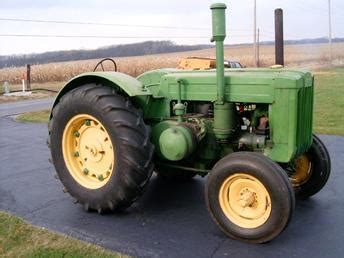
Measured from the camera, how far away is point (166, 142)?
4258 mm

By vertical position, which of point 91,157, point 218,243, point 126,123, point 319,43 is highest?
point 319,43

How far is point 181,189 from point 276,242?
1.69m

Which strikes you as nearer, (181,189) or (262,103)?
(262,103)

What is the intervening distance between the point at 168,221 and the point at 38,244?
1167 millimetres

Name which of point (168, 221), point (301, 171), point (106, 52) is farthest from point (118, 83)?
point (106, 52)

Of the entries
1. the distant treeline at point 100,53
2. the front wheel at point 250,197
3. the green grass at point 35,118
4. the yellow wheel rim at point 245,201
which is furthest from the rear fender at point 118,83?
the distant treeline at point 100,53

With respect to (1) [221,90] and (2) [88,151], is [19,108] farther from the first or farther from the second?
(1) [221,90]

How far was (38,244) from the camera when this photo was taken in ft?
12.5

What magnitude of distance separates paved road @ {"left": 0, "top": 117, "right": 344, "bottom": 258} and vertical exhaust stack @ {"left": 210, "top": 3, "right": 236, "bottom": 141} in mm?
839

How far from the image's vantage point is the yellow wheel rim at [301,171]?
480 cm

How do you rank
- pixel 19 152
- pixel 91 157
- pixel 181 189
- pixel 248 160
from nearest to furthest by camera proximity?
pixel 248 160
pixel 91 157
pixel 181 189
pixel 19 152

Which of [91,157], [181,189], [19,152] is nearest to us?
[91,157]

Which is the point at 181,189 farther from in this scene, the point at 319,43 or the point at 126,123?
the point at 319,43

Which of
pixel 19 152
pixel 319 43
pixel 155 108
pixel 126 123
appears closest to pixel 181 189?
pixel 155 108
